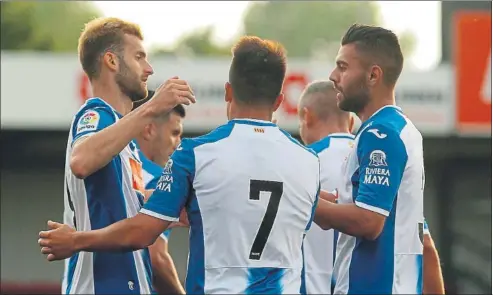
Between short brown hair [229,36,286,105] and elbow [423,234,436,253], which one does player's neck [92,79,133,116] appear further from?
elbow [423,234,436,253]

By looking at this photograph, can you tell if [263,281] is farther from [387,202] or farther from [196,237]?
[387,202]

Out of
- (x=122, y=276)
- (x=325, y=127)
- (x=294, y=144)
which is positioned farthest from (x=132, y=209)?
(x=325, y=127)

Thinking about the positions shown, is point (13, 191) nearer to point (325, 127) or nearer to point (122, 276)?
point (325, 127)

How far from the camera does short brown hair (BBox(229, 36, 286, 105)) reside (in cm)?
490

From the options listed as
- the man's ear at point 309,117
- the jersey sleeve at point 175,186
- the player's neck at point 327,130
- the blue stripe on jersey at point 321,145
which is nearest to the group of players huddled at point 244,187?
the jersey sleeve at point 175,186

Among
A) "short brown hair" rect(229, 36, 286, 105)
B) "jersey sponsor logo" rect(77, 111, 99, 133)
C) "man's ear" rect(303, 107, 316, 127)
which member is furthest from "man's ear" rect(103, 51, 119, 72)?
"man's ear" rect(303, 107, 316, 127)

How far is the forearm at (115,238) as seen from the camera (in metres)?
4.76

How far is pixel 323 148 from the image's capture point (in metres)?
7.03

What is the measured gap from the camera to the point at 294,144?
16.1 feet

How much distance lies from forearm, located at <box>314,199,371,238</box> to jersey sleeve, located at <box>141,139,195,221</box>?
2.41 feet

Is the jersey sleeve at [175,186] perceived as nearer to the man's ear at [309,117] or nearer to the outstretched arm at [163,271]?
the outstretched arm at [163,271]

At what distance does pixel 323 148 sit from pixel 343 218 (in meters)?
1.95

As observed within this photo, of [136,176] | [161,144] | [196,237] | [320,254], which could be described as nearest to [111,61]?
[136,176]

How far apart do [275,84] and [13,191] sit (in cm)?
1627
